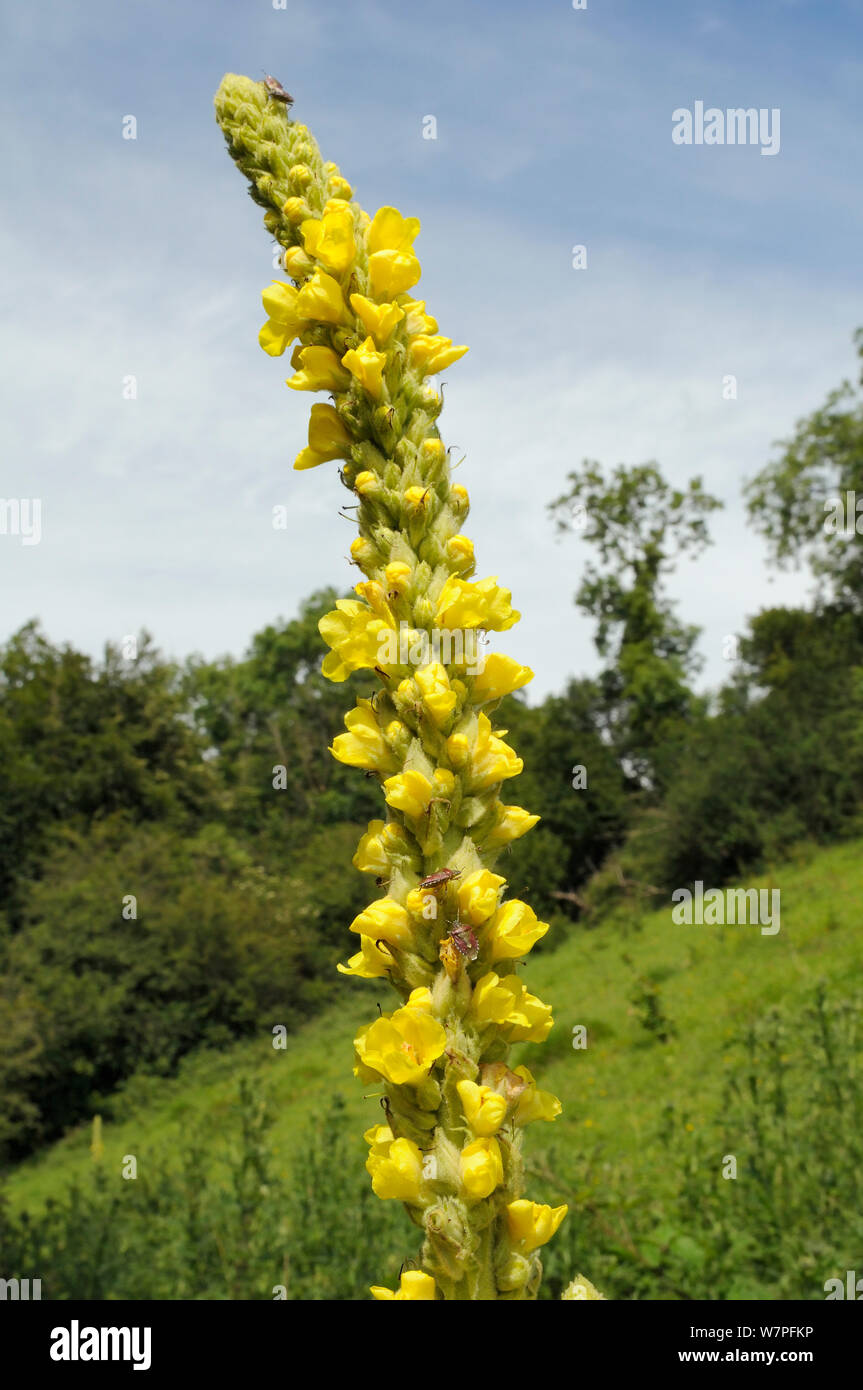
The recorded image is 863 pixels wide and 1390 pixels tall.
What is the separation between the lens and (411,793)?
109cm

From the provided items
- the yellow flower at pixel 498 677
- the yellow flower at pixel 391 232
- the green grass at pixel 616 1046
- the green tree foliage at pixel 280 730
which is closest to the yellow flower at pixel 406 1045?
the yellow flower at pixel 498 677

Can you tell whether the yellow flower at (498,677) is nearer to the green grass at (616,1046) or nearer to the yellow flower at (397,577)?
the yellow flower at (397,577)

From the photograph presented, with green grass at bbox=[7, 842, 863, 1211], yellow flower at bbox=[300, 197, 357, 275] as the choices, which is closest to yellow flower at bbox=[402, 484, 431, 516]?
yellow flower at bbox=[300, 197, 357, 275]

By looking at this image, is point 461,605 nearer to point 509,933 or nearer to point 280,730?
point 509,933

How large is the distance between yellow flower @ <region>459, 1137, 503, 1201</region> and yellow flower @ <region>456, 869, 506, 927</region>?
0.71 feet

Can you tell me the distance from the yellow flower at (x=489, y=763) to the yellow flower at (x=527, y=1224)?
43cm

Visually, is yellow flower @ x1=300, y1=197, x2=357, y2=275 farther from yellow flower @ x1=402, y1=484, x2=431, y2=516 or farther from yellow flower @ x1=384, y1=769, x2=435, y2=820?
yellow flower @ x1=384, y1=769, x2=435, y2=820

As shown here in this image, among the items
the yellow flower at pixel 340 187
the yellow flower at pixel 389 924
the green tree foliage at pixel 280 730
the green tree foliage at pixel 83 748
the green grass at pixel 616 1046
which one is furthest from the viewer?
the green tree foliage at pixel 280 730

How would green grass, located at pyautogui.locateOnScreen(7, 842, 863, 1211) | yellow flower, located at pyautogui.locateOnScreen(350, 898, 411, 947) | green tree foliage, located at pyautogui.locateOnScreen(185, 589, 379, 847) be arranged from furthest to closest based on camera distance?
green tree foliage, located at pyautogui.locateOnScreen(185, 589, 379, 847)
green grass, located at pyautogui.locateOnScreen(7, 842, 863, 1211)
yellow flower, located at pyautogui.locateOnScreen(350, 898, 411, 947)

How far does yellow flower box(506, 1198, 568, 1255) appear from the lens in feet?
3.32

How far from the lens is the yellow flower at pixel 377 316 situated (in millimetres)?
1281

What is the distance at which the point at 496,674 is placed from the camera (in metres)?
1.22

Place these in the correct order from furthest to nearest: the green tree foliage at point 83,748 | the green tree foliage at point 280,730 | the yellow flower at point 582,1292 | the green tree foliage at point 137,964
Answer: the green tree foliage at point 280,730
the green tree foliage at point 83,748
the green tree foliage at point 137,964
the yellow flower at point 582,1292
